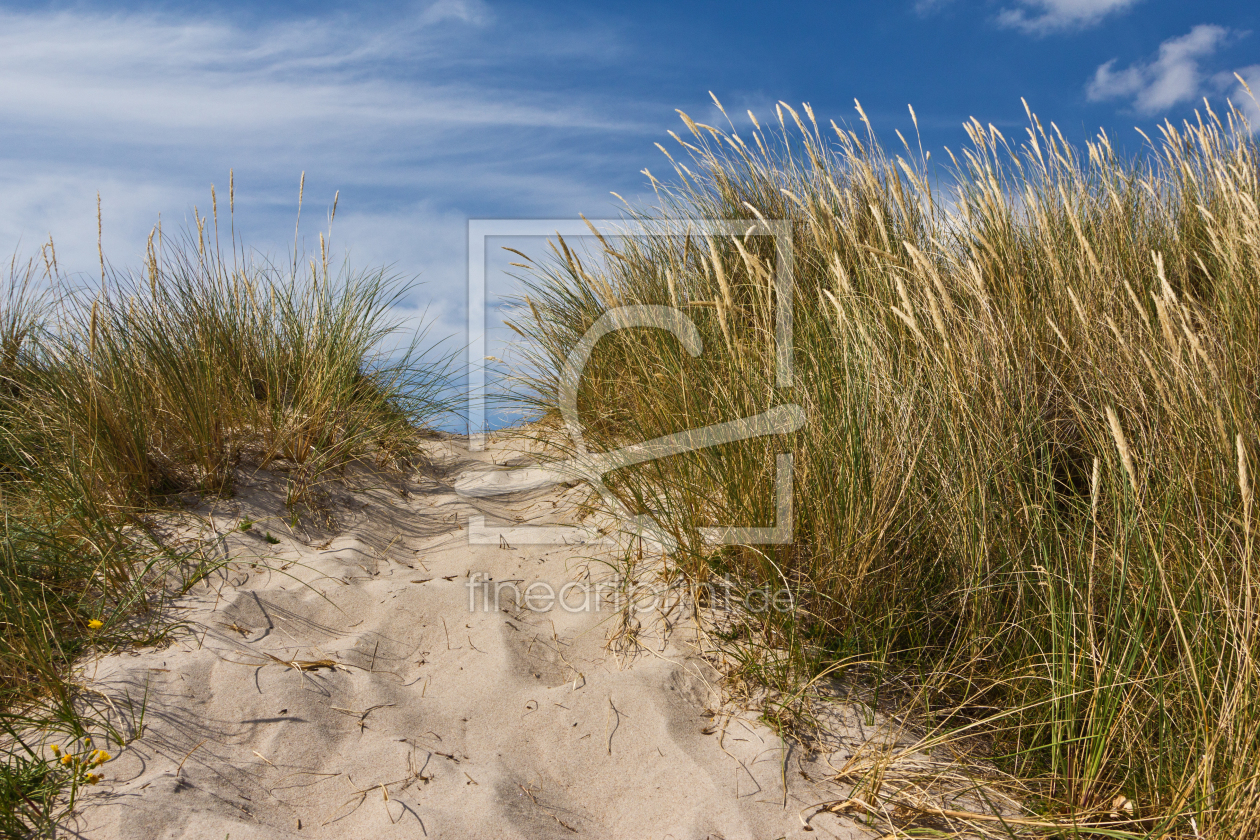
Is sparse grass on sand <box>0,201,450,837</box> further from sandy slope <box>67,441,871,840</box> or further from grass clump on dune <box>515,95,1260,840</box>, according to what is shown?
grass clump on dune <box>515,95,1260,840</box>

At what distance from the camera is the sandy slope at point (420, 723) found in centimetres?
184

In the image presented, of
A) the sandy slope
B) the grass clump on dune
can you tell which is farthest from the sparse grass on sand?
the grass clump on dune

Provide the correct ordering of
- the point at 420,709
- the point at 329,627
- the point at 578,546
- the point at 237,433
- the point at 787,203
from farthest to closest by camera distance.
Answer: the point at 787,203 < the point at 237,433 < the point at 578,546 < the point at 329,627 < the point at 420,709

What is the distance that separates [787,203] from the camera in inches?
192

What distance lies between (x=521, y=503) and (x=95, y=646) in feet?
5.79

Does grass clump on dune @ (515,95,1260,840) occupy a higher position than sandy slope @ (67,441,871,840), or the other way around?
grass clump on dune @ (515,95,1260,840)

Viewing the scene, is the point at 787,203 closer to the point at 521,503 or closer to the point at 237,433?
the point at 521,503

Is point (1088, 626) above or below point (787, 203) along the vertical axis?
below

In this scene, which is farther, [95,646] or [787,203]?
[787,203]

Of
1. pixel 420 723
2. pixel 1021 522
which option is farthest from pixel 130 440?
pixel 1021 522

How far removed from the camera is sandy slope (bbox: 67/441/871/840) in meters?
1.84

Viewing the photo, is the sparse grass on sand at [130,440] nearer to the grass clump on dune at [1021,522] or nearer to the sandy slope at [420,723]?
the sandy slope at [420,723]

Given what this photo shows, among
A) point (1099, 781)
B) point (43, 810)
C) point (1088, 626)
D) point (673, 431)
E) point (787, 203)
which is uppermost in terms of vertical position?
point (787, 203)

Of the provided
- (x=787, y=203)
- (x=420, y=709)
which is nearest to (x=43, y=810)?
(x=420, y=709)
